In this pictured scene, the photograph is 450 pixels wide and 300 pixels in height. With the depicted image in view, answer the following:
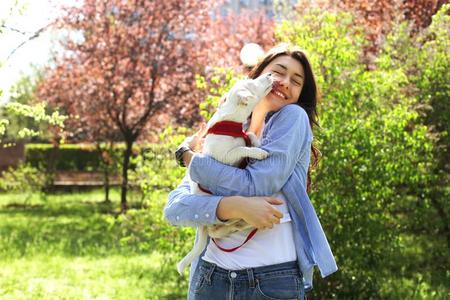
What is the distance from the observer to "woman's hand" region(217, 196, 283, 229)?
197 cm

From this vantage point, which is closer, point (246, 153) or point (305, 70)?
point (246, 153)

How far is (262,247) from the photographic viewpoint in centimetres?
206

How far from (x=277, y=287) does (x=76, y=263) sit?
20.8 ft

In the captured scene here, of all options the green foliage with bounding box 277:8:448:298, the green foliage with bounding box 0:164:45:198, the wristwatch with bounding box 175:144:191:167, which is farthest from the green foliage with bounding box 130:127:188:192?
the green foliage with bounding box 0:164:45:198

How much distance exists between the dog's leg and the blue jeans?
353 mm

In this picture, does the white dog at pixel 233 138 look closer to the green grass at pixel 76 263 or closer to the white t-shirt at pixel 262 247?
the white t-shirt at pixel 262 247

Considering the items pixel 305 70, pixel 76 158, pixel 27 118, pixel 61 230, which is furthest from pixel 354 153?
pixel 27 118

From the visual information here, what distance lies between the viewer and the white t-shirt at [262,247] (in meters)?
2.05

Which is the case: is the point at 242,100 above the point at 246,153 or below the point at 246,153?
above

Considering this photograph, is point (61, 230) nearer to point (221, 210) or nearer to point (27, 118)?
point (221, 210)

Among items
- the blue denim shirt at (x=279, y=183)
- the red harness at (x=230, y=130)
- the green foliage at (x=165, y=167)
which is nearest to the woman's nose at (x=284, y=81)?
the blue denim shirt at (x=279, y=183)

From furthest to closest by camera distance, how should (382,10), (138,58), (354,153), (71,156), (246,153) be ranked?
(71,156)
(138,58)
(382,10)
(354,153)
(246,153)

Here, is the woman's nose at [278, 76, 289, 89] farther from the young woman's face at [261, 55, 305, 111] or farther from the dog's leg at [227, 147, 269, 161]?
the dog's leg at [227, 147, 269, 161]

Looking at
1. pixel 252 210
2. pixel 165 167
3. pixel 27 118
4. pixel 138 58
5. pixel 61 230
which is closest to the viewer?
pixel 252 210
